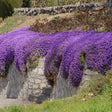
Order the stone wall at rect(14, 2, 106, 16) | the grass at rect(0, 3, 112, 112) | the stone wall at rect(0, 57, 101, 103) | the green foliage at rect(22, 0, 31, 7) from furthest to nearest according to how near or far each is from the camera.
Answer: the green foliage at rect(22, 0, 31, 7) → the stone wall at rect(14, 2, 106, 16) → the stone wall at rect(0, 57, 101, 103) → the grass at rect(0, 3, 112, 112)

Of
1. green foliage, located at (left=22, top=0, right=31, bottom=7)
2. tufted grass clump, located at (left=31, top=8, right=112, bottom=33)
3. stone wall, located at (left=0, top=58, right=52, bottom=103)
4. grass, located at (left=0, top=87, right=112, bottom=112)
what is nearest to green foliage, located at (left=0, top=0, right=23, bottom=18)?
green foliage, located at (left=22, top=0, right=31, bottom=7)

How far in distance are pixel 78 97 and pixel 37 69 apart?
4387 millimetres

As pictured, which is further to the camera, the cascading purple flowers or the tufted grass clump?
the tufted grass clump

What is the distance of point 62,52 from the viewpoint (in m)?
10.2

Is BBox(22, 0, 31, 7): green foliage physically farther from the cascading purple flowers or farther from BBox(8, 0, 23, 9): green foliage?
the cascading purple flowers

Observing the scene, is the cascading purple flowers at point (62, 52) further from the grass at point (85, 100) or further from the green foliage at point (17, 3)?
the green foliage at point (17, 3)

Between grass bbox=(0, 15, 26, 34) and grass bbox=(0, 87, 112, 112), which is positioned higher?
grass bbox=(0, 87, 112, 112)

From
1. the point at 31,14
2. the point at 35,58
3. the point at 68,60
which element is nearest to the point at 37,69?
the point at 35,58

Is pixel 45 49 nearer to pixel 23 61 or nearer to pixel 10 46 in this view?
pixel 23 61

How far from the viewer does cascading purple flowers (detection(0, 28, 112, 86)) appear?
861cm

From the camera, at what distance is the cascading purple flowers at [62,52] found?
339 inches

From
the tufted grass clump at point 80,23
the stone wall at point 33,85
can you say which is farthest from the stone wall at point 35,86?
the tufted grass clump at point 80,23

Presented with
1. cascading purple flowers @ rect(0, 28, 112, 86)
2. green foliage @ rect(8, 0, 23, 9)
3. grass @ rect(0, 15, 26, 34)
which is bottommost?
grass @ rect(0, 15, 26, 34)

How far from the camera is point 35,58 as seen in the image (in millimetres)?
11781
